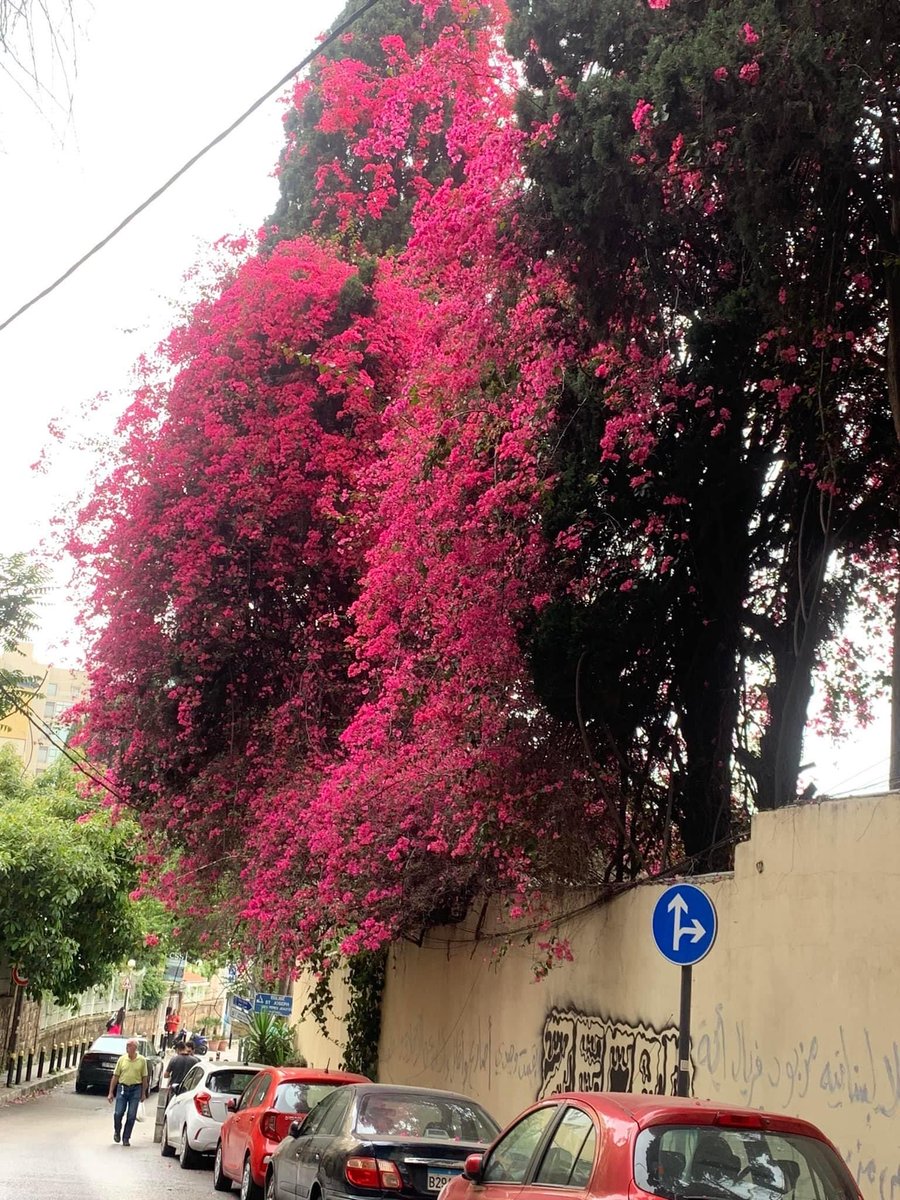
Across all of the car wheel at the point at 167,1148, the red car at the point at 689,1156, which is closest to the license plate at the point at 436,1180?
the red car at the point at 689,1156

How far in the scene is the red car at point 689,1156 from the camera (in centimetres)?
576

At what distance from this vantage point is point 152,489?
1831 cm

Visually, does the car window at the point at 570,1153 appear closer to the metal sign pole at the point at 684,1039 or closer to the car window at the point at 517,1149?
the car window at the point at 517,1149

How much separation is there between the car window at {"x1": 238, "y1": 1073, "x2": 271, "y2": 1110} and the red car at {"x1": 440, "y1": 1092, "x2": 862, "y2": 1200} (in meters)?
8.36

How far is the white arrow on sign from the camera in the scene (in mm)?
9695

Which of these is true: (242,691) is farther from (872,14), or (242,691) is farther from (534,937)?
(872,14)

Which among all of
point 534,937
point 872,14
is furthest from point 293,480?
point 872,14

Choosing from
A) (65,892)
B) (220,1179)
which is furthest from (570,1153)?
(65,892)

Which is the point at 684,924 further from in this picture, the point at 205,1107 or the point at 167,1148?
the point at 167,1148

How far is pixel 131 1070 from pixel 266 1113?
8.78 meters

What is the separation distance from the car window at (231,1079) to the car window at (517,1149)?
1251cm

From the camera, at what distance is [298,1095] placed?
45.2 ft

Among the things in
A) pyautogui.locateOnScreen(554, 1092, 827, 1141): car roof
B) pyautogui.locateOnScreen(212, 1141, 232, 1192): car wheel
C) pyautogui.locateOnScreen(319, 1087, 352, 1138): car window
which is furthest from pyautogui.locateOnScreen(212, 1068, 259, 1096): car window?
pyautogui.locateOnScreen(554, 1092, 827, 1141): car roof

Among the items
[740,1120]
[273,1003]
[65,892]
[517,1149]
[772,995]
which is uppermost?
[65,892]
